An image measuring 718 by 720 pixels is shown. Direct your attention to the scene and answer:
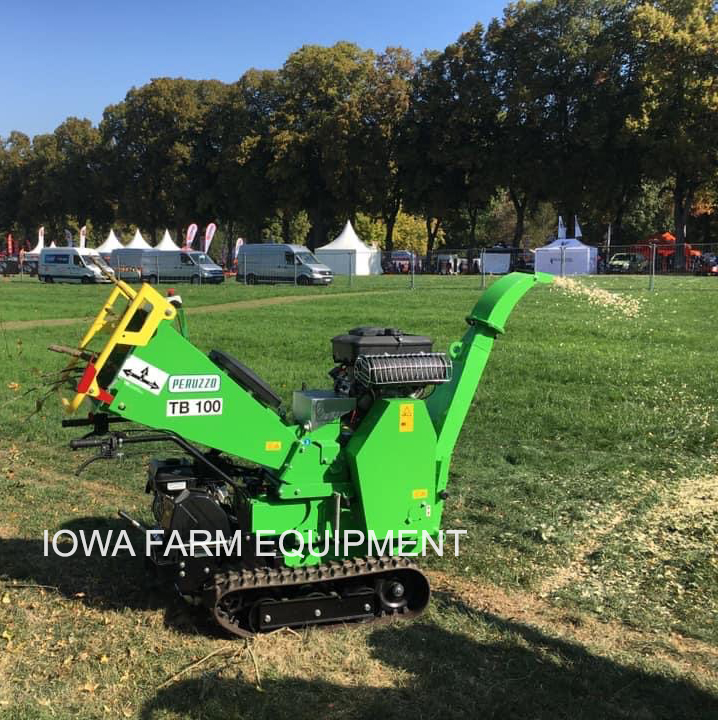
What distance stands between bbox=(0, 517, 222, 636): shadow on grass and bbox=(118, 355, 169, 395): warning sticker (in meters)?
1.43

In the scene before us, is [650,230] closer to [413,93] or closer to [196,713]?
[413,93]

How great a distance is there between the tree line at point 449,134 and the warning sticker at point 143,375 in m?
45.1

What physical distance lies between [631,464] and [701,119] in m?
42.3

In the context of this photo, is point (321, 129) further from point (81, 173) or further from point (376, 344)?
point (376, 344)

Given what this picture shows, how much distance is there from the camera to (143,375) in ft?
11.8

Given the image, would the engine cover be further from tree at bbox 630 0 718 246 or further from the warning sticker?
tree at bbox 630 0 718 246

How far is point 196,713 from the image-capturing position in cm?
331

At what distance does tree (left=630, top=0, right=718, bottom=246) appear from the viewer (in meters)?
42.3

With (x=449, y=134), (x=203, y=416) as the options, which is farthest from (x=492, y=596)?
(x=449, y=134)

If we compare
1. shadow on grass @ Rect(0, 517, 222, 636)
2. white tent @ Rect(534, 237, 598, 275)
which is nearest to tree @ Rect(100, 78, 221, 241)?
white tent @ Rect(534, 237, 598, 275)

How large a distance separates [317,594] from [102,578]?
5.20 ft

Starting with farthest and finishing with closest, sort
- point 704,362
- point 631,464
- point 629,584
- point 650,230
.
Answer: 1. point 650,230
2. point 704,362
3. point 631,464
4. point 629,584

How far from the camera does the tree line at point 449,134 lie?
43719mm

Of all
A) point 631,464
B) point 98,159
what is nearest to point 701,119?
point 631,464
